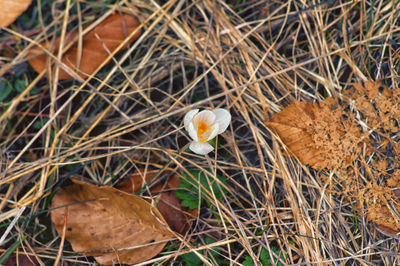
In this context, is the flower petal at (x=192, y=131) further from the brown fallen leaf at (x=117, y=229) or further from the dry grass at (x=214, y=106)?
the brown fallen leaf at (x=117, y=229)

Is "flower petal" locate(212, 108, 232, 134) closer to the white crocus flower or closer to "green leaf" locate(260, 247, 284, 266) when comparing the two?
the white crocus flower

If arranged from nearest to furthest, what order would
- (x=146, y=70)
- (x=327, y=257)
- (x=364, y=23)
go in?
1. (x=327, y=257)
2. (x=364, y=23)
3. (x=146, y=70)


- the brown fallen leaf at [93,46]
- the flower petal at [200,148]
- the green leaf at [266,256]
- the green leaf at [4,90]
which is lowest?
the green leaf at [266,256]

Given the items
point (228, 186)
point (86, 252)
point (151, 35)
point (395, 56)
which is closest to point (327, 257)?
point (228, 186)

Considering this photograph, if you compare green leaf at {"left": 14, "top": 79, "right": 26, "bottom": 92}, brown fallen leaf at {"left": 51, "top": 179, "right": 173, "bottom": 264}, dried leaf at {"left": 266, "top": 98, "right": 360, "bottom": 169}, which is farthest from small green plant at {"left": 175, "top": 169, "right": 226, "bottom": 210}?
green leaf at {"left": 14, "top": 79, "right": 26, "bottom": 92}

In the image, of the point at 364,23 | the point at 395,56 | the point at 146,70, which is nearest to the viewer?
the point at 395,56

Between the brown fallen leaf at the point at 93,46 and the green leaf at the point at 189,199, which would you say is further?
the brown fallen leaf at the point at 93,46

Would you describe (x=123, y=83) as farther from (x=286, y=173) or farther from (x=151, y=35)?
(x=286, y=173)

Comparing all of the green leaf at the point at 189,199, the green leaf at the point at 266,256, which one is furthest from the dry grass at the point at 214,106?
the green leaf at the point at 189,199
